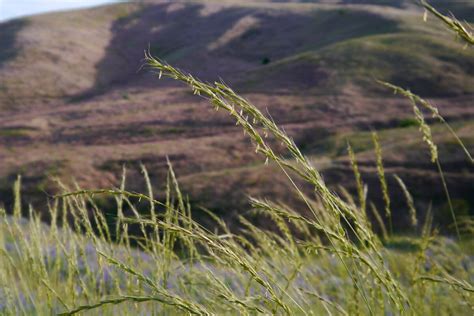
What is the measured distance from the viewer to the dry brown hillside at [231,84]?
15345 millimetres

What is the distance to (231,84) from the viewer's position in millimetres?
34188

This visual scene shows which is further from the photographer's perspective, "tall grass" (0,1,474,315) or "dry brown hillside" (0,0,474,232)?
"dry brown hillside" (0,0,474,232)

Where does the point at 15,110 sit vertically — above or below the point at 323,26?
below

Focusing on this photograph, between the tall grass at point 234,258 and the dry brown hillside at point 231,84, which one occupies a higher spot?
the tall grass at point 234,258

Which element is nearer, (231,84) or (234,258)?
(234,258)

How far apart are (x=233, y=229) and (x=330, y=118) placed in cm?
1124

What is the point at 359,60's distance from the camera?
31203 millimetres

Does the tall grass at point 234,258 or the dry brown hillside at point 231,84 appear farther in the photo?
the dry brown hillside at point 231,84

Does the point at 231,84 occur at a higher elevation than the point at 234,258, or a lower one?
lower

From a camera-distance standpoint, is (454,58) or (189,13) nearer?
(454,58)

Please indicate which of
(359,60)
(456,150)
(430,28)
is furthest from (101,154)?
(430,28)

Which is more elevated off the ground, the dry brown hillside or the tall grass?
the tall grass

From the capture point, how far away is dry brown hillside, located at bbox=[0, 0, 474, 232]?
1535cm

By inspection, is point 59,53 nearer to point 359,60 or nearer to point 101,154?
point 359,60
